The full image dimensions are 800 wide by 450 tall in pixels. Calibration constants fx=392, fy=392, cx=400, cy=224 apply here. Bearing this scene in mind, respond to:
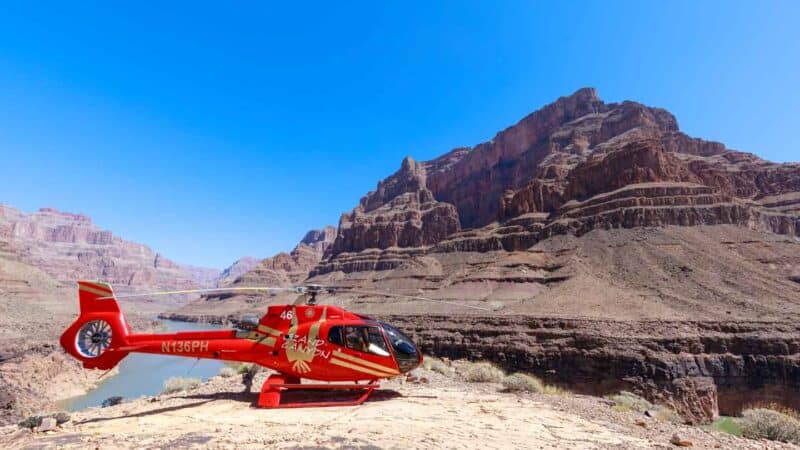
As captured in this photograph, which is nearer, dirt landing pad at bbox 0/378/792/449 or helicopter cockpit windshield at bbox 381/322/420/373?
dirt landing pad at bbox 0/378/792/449

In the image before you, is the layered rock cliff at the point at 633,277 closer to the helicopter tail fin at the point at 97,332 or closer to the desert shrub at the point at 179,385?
the helicopter tail fin at the point at 97,332

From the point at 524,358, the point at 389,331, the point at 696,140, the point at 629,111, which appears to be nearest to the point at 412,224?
the point at 629,111

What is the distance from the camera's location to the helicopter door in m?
8.45

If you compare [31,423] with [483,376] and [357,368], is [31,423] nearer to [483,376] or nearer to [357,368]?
[357,368]

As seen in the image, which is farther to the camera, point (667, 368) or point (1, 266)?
point (1, 266)

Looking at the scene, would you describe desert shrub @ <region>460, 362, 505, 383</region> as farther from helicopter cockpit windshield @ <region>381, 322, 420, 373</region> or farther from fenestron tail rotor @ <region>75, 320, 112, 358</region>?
fenestron tail rotor @ <region>75, 320, 112, 358</region>

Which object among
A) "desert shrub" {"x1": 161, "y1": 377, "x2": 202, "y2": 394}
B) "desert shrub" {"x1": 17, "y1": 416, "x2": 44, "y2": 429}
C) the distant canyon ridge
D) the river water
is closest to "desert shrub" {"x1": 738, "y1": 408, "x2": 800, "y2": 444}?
"desert shrub" {"x1": 17, "y1": 416, "x2": 44, "y2": 429}

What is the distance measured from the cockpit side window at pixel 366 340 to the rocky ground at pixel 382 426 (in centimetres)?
101

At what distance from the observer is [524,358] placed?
34.4 meters

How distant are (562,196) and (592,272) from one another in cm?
3270

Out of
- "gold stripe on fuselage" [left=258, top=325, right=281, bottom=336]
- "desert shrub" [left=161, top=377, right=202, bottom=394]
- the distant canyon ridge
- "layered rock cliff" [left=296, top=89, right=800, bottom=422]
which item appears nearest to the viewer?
"gold stripe on fuselage" [left=258, top=325, right=281, bottom=336]

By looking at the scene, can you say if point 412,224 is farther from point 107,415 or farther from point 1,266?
point 107,415

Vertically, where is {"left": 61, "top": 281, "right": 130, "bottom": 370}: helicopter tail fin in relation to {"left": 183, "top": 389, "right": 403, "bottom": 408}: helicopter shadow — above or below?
above

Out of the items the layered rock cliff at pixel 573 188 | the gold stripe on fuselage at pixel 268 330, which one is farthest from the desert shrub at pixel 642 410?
the layered rock cliff at pixel 573 188
